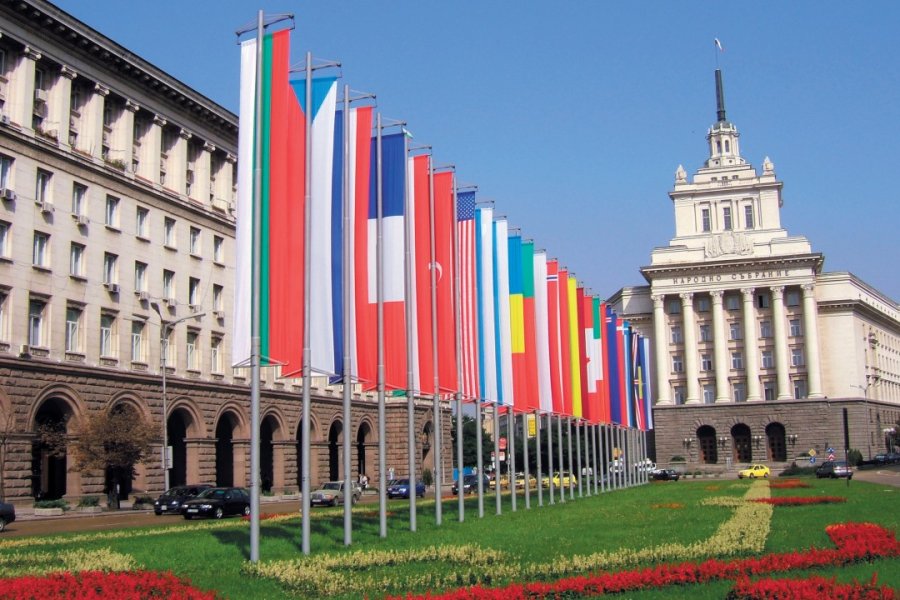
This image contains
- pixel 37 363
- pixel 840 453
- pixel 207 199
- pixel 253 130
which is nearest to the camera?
pixel 253 130

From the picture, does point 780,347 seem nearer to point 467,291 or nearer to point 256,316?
point 467,291

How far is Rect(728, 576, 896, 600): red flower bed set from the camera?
43.4 feet

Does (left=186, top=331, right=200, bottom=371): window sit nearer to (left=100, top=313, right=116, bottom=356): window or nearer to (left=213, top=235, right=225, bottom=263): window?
(left=213, top=235, right=225, bottom=263): window

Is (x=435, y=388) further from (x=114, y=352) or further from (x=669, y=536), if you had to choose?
(x=114, y=352)

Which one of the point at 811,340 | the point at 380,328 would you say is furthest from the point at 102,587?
the point at 811,340

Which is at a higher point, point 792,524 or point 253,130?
point 253,130

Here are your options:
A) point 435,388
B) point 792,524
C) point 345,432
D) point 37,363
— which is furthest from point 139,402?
point 792,524

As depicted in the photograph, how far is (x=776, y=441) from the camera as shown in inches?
4498

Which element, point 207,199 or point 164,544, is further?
point 207,199

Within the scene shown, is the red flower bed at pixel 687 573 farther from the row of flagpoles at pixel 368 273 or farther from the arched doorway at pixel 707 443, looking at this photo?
the arched doorway at pixel 707 443

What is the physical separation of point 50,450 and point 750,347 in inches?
3269

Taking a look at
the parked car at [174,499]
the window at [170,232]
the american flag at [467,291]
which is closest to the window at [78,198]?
the window at [170,232]

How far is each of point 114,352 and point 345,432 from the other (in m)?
33.9

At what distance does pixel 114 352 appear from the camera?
2175 inches
